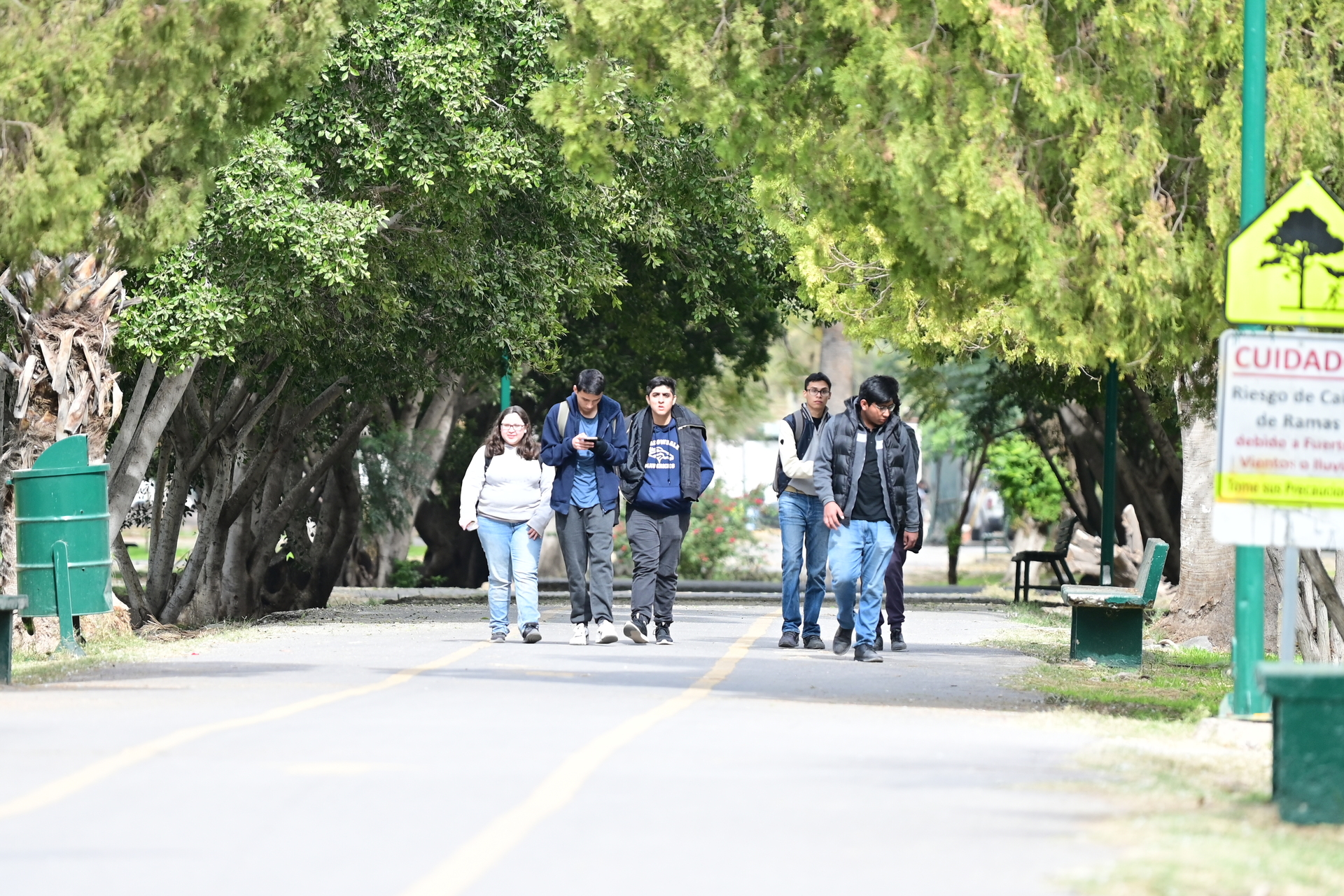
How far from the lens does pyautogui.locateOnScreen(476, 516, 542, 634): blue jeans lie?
50.2 feet

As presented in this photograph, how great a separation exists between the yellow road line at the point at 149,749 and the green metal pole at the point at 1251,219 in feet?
15.1

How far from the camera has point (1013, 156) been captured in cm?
1100

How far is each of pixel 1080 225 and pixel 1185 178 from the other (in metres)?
0.82

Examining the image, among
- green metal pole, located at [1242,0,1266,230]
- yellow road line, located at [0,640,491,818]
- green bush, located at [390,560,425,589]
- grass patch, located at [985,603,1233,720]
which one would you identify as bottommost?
green bush, located at [390,560,425,589]

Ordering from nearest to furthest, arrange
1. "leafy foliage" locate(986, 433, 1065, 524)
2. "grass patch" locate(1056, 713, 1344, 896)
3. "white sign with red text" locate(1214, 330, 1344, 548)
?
"grass patch" locate(1056, 713, 1344, 896), "white sign with red text" locate(1214, 330, 1344, 548), "leafy foliage" locate(986, 433, 1065, 524)

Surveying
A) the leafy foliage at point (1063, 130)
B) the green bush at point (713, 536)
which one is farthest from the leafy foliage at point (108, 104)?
the green bush at point (713, 536)

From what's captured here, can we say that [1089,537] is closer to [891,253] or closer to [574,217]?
[574,217]

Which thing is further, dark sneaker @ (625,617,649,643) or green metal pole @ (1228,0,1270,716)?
dark sneaker @ (625,617,649,643)

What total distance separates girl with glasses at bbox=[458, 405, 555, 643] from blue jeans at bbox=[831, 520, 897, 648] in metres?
2.35

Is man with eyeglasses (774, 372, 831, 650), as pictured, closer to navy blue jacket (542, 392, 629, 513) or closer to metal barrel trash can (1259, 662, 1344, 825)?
navy blue jacket (542, 392, 629, 513)

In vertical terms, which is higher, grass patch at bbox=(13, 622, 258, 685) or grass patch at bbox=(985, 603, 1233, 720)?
grass patch at bbox=(13, 622, 258, 685)

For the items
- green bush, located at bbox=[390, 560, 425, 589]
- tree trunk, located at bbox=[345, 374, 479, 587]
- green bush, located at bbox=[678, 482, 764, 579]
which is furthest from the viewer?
green bush, located at bbox=[678, 482, 764, 579]

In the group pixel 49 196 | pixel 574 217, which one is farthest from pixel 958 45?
pixel 574 217

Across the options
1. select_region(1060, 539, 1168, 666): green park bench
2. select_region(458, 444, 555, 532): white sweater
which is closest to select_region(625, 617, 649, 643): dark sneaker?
select_region(458, 444, 555, 532): white sweater
